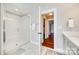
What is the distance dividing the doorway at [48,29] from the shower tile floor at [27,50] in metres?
0.16

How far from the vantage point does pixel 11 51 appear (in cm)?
159

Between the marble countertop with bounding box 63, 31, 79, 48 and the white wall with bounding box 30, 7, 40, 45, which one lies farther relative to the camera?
the white wall with bounding box 30, 7, 40, 45

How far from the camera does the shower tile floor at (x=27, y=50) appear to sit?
160 cm

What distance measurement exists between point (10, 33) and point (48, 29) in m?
0.59

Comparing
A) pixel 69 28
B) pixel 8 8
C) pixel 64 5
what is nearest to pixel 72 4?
pixel 64 5

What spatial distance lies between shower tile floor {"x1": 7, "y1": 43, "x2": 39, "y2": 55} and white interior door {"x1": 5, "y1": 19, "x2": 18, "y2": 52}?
0.09 metres

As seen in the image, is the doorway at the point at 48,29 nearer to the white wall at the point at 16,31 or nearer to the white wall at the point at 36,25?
the white wall at the point at 36,25

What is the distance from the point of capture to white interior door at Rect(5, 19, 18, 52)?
1.58 metres

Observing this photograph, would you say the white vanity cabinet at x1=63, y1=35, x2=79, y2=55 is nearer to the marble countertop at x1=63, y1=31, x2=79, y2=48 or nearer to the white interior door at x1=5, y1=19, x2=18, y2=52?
the marble countertop at x1=63, y1=31, x2=79, y2=48

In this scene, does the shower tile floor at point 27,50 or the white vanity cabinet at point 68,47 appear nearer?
the white vanity cabinet at point 68,47

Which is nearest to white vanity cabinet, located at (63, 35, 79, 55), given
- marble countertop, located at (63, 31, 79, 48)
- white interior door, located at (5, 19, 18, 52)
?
marble countertop, located at (63, 31, 79, 48)

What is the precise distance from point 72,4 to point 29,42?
2.85 feet

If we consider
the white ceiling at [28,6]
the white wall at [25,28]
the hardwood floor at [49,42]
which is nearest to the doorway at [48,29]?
the hardwood floor at [49,42]

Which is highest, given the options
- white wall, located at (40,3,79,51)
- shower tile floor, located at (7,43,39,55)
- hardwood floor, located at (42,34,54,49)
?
white wall, located at (40,3,79,51)
